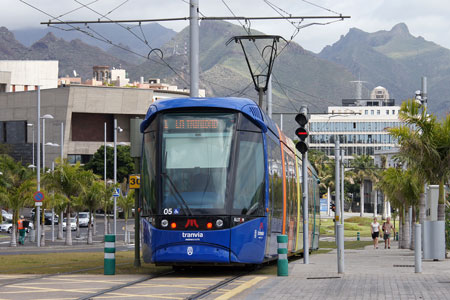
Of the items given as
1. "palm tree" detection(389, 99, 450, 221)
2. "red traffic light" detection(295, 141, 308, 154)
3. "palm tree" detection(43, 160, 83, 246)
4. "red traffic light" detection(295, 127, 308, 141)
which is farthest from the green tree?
"red traffic light" detection(295, 141, 308, 154)

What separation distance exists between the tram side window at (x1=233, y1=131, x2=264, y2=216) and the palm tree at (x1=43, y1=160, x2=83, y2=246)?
36346 mm

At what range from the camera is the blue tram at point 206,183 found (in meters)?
17.5

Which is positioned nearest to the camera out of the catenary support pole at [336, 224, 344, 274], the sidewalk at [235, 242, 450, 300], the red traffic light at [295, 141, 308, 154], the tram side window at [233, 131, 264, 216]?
the sidewalk at [235, 242, 450, 300]

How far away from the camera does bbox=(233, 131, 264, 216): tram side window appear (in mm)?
17870

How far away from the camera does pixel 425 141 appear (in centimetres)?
2844

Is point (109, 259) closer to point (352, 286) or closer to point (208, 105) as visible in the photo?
point (208, 105)

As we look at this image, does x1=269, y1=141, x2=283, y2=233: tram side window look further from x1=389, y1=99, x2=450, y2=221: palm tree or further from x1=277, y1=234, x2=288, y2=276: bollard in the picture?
x1=389, y1=99, x2=450, y2=221: palm tree

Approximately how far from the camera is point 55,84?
6678 inches

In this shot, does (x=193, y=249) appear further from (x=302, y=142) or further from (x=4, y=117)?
(x=4, y=117)

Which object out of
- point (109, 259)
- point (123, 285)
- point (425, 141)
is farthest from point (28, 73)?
point (123, 285)

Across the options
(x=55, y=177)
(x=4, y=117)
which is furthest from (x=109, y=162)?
(x=55, y=177)

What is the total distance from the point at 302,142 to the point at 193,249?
6150 mm

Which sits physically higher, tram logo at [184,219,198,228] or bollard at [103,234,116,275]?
tram logo at [184,219,198,228]

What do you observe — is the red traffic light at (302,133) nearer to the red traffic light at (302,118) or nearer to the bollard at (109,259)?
the red traffic light at (302,118)
